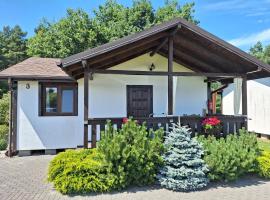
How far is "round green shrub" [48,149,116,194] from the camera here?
5.86m

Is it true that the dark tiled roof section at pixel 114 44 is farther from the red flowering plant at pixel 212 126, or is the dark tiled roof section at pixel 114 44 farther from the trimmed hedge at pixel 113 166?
the red flowering plant at pixel 212 126

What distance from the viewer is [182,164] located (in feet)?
21.1

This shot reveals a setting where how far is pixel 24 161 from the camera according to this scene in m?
9.28

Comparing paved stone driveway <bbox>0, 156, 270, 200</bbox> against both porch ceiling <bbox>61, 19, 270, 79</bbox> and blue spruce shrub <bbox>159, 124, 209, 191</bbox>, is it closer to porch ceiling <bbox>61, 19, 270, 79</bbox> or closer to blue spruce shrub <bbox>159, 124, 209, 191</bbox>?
blue spruce shrub <bbox>159, 124, 209, 191</bbox>

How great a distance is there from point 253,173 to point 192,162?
228cm

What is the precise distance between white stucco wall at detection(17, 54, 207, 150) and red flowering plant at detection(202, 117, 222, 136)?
2.43 m

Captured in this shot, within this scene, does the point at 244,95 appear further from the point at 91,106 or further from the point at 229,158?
the point at 91,106

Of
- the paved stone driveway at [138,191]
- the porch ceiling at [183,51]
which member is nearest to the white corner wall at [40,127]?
the porch ceiling at [183,51]

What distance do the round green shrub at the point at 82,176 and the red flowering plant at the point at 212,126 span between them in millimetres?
3481

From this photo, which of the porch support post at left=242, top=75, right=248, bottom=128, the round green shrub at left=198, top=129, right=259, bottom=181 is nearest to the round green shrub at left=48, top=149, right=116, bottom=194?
the round green shrub at left=198, top=129, right=259, bottom=181

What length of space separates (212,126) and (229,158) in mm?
1625

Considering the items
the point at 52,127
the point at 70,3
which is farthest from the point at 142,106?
the point at 70,3

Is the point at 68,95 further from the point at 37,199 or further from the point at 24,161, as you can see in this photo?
the point at 37,199

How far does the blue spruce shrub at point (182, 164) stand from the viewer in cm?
617
